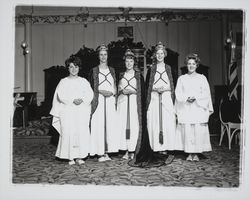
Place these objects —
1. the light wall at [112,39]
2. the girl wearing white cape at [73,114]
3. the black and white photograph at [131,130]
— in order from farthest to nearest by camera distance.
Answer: the light wall at [112,39] → the girl wearing white cape at [73,114] → the black and white photograph at [131,130]

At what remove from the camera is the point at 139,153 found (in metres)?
4.27

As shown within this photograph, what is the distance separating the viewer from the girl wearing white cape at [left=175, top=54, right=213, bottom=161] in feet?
14.0

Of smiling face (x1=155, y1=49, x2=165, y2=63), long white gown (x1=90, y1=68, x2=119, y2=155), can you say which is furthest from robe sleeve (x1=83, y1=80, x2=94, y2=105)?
smiling face (x1=155, y1=49, x2=165, y2=63)

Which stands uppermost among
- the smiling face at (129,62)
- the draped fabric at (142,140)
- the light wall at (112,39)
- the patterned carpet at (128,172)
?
the light wall at (112,39)

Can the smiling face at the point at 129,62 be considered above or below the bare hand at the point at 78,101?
above

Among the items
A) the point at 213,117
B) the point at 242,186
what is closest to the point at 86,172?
the point at 242,186

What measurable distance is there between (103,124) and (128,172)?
0.86 meters

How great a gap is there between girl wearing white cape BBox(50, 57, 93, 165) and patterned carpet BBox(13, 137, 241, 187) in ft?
0.67

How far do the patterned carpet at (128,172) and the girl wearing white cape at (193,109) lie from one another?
0.26 m

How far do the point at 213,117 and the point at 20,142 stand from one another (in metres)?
3.79

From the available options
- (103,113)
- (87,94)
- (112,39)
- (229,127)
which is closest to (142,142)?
(103,113)

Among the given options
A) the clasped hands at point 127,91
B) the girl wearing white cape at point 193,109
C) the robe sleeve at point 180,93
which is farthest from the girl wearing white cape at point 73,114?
the girl wearing white cape at point 193,109

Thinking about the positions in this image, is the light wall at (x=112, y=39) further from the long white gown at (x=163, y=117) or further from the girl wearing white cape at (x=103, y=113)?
the girl wearing white cape at (x=103, y=113)

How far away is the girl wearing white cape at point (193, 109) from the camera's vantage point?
4.27m
